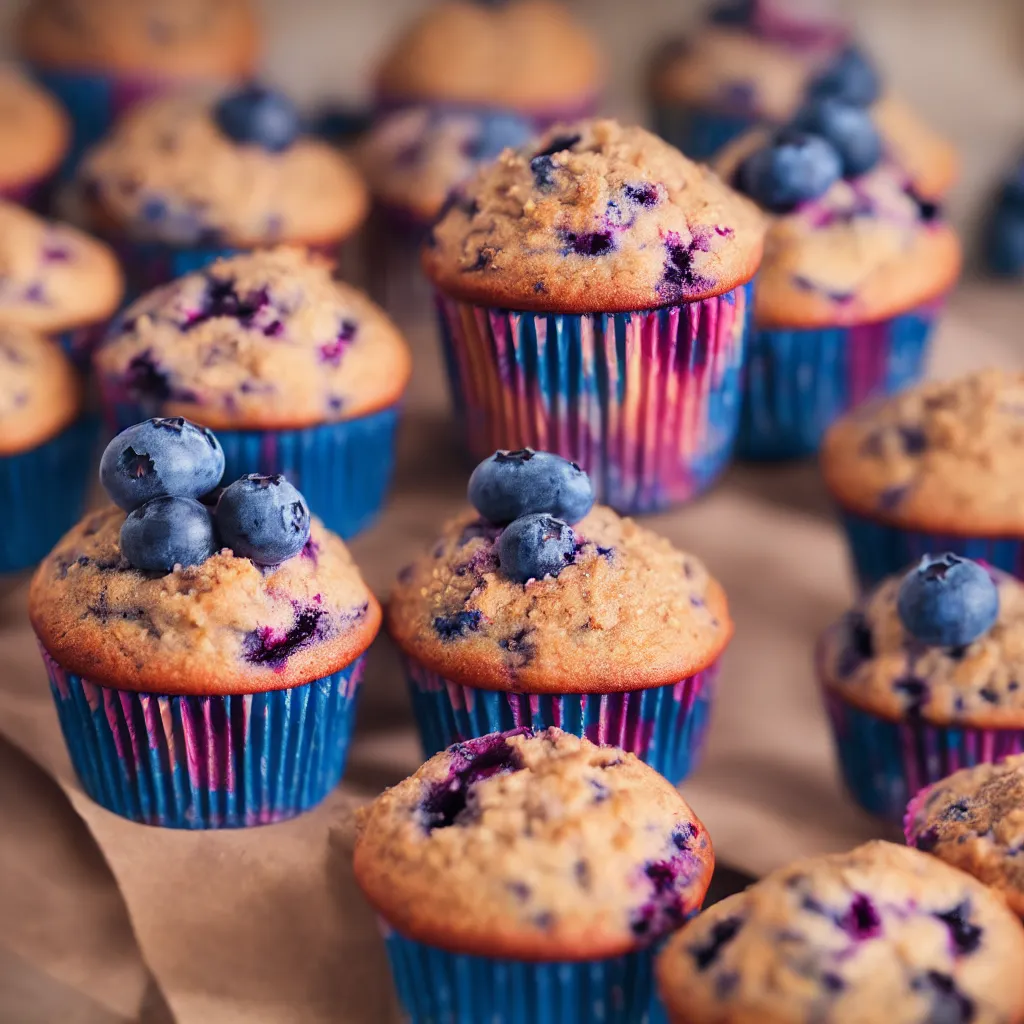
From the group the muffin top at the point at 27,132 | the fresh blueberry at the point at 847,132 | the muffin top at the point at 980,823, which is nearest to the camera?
the muffin top at the point at 980,823

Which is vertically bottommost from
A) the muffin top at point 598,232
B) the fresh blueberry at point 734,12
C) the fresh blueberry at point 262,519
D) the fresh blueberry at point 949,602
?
the fresh blueberry at point 949,602

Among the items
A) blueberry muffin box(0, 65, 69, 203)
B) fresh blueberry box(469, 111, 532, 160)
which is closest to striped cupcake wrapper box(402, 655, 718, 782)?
Answer: fresh blueberry box(469, 111, 532, 160)

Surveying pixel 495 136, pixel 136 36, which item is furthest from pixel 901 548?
pixel 136 36

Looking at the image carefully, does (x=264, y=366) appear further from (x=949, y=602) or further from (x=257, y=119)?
(x=949, y=602)

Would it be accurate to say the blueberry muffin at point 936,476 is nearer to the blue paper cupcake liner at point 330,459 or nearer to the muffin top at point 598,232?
the muffin top at point 598,232

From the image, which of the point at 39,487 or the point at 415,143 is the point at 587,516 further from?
the point at 415,143

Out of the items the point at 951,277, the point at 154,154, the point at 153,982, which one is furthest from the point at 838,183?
the point at 153,982

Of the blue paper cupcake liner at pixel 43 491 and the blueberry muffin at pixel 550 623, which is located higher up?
the blueberry muffin at pixel 550 623

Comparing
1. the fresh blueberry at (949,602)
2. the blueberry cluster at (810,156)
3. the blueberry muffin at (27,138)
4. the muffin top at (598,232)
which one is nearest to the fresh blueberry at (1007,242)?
the blueberry cluster at (810,156)
